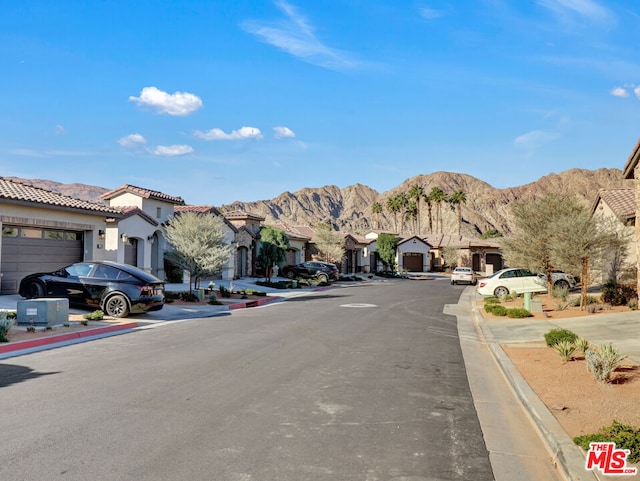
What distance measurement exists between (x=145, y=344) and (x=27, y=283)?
7.40 m

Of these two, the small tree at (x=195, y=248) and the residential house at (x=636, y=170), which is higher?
the residential house at (x=636, y=170)

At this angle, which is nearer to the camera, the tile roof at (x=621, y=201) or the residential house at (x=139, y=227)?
the tile roof at (x=621, y=201)

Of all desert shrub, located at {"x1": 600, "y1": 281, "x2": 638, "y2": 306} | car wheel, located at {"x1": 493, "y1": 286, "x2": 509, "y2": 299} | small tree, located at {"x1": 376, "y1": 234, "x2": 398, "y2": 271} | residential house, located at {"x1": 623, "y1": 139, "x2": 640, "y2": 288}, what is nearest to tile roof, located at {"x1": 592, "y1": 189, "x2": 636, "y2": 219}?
desert shrub, located at {"x1": 600, "y1": 281, "x2": 638, "y2": 306}

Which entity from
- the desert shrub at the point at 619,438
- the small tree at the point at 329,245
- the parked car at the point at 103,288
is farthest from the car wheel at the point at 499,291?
the small tree at the point at 329,245

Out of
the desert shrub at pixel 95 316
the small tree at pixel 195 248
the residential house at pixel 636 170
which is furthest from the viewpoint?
the small tree at pixel 195 248

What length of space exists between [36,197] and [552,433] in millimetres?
19687

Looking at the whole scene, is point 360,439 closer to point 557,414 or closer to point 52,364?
point 557,414

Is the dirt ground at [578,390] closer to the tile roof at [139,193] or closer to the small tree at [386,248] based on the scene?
the tile roof at [139,193]

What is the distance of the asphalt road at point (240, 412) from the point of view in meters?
4.95

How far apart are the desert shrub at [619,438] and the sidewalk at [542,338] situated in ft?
0.37

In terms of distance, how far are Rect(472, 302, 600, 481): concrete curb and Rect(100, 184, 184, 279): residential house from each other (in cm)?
2093

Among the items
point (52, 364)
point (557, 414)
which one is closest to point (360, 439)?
point (557, 414)

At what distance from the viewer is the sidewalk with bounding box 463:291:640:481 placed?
5.25 metres

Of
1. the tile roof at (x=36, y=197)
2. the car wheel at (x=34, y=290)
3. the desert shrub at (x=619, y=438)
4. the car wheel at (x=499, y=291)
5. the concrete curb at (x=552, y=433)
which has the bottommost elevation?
the concrete curb at (x=552, y=433)
